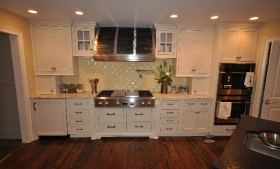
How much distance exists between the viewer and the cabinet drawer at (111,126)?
3039 millimetres

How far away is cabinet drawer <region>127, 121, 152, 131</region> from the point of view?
10.0 ft

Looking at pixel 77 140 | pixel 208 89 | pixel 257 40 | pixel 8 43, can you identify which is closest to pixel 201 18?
pixel 257 40

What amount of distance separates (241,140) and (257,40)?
248 centimetres

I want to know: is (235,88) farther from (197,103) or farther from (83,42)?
(83,42)

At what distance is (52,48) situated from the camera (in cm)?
299

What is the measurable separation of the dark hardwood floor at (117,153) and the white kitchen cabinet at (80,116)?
0.63 ft

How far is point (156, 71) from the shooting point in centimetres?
354

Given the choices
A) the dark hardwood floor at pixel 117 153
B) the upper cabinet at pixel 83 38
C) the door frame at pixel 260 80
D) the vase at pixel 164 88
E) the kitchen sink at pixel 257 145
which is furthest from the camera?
the vase at pixel 164 88

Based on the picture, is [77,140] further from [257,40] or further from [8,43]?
[257,40]

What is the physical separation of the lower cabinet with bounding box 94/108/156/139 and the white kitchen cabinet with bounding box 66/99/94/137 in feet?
0.47

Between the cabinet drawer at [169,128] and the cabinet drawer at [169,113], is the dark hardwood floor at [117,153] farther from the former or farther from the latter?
the cabinet drawer at [169,113]

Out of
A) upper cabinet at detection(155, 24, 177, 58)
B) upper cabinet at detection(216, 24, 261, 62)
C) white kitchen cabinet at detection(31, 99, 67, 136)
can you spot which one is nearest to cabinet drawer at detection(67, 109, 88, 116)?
white kitchen cabinet at detection(31, 99, 67, 136)

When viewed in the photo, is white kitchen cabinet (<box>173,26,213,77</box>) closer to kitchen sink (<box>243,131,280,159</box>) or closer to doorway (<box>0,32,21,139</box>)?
kitchen sink (<box>243,131,280,159</box>)

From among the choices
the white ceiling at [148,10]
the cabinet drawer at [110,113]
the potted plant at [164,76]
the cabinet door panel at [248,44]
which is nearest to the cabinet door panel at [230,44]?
the cabinet door panel at [248,44]
